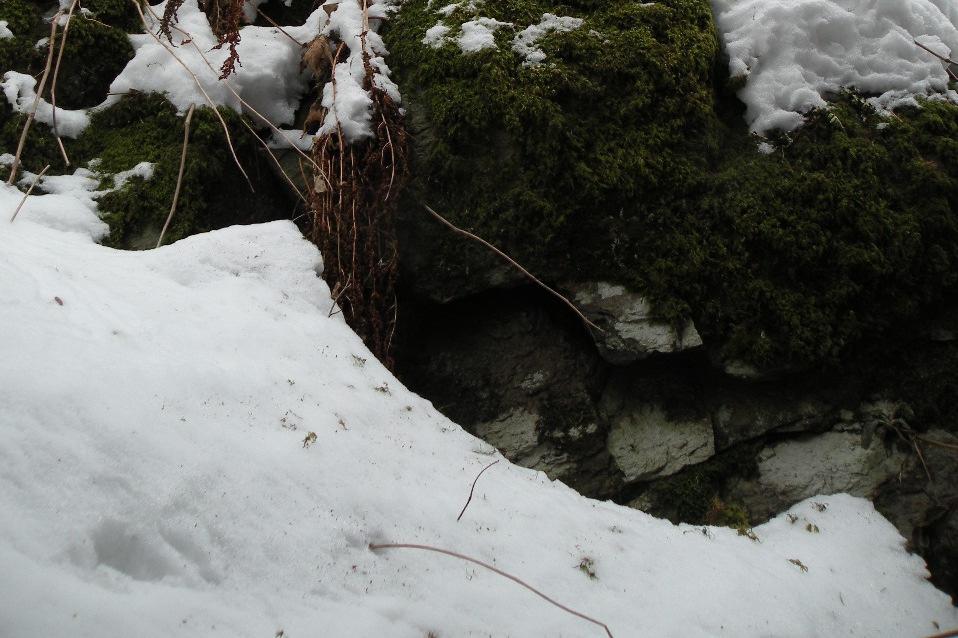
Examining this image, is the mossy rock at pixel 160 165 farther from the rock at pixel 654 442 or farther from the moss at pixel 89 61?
the rock at pixel 654 442

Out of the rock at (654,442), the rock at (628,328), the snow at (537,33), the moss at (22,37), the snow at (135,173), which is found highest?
the snow at (537,33)

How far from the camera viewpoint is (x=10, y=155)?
12.0 ft

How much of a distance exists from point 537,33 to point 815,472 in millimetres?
3283

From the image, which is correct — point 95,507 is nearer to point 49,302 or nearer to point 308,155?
point 49,302

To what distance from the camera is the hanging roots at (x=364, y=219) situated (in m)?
3.49

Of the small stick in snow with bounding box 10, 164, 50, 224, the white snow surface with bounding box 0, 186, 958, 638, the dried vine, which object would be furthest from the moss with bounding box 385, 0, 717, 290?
the small stick in snow with bounding box 10, 164, 50, 224

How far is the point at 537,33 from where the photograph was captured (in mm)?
3863

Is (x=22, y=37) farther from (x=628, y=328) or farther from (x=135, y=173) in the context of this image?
(x=628, y=328)

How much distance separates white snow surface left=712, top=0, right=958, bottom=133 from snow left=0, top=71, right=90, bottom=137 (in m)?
4.57

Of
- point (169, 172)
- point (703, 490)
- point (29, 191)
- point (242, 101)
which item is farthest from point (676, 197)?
point (29, 191)

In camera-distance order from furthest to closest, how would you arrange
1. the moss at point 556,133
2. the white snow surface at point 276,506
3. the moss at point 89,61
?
the moss at point 89,61
the moss at point 556,133
the white snow surface at point 276,506

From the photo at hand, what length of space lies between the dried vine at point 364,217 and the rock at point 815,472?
2.36m

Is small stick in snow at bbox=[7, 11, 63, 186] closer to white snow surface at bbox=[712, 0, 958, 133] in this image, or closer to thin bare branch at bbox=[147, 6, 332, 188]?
thin bare branch at bbox=[147, 6, 332, 188]

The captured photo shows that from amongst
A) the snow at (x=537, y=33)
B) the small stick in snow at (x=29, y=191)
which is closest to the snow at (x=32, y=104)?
the small stick in snow at (x=29, y=191)
